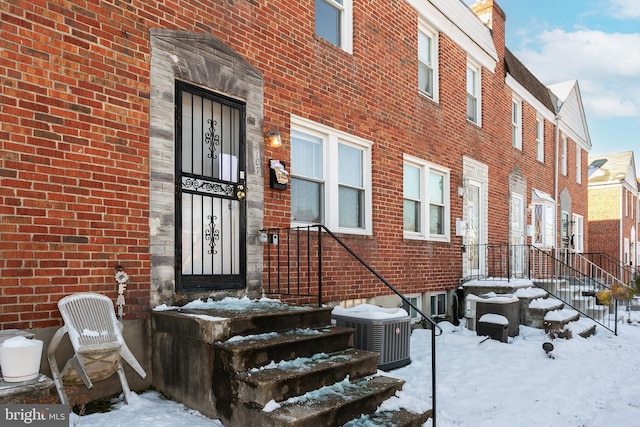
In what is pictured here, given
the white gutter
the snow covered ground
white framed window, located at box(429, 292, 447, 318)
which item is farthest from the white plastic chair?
the white gutter

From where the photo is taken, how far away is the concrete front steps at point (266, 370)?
3.32 metres

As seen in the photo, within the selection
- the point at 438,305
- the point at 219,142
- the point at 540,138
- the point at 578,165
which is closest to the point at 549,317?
the point at 438,305

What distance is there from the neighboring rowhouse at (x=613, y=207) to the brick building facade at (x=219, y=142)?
1774cm

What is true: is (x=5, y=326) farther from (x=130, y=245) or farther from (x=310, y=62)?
(x=310, y=62)

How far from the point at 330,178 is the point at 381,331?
2.24m

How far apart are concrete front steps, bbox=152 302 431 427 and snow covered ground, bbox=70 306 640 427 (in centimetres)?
19

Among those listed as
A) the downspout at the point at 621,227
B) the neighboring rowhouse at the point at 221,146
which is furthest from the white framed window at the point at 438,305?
the downspout at the point at 621,227

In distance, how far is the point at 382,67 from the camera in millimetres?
7543

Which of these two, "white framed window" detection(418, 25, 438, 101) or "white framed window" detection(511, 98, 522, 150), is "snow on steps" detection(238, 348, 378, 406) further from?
"white framed window" detection(511, 98, 522, 150)

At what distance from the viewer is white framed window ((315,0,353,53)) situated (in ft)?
22.3

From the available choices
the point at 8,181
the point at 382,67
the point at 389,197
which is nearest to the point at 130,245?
the point at 8,181

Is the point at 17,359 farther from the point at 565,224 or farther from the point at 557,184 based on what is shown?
the point at 565,224

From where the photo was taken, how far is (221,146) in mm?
5137

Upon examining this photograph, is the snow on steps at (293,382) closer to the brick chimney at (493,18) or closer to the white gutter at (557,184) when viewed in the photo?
the brick chimney at (493,18)
